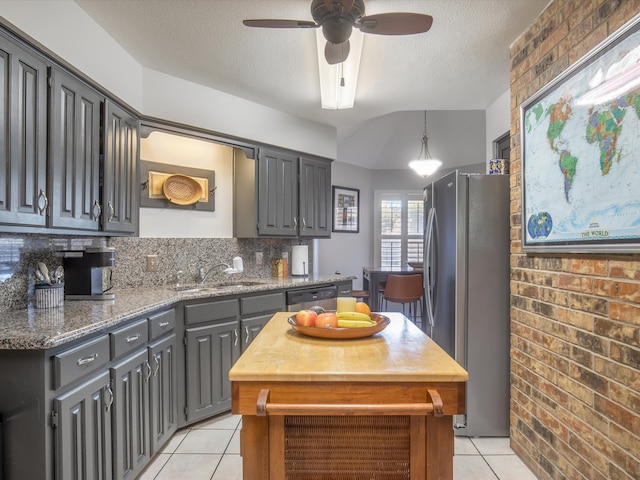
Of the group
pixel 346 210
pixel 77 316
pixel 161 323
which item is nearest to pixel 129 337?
pixel 77 316

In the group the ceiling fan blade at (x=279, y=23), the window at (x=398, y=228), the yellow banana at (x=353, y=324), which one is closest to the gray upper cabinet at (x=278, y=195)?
the ceiling fan blade at (x=279, y=23)

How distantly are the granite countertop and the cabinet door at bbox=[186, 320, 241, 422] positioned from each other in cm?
27

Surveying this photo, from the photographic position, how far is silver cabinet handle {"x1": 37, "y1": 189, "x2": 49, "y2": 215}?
1790 mm

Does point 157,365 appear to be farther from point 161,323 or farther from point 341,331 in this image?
point 341,331

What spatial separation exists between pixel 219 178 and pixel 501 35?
2.49 metres

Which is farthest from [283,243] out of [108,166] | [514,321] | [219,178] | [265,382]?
[265,382]

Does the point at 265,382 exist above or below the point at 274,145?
below

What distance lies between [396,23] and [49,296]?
86.9 inches

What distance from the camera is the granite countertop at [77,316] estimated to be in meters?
1.40

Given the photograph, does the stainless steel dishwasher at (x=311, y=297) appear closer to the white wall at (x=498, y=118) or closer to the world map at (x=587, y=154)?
the white wall at (x=498, y=118)

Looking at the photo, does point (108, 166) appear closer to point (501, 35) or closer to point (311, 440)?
point (311, 440)

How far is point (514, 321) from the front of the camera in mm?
2438

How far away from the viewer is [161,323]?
2.33 m

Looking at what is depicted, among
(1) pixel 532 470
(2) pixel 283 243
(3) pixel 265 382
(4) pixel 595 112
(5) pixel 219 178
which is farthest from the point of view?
(2) pixel 283 243
